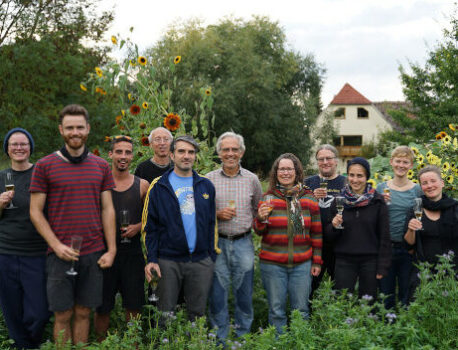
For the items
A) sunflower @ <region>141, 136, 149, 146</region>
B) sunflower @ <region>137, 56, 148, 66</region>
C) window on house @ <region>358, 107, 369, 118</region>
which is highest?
window on house @ <region>358, 107, 369, 118</region>

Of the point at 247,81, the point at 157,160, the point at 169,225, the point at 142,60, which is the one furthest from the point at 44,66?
the point at 247,81

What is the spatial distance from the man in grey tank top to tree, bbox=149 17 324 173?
2057 centimetres

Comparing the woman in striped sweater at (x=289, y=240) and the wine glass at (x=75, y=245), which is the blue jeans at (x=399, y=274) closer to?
the woman in striped sweater at (x=289, y=240)

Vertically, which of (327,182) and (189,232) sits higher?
(327,182)

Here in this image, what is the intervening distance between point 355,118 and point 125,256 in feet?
149

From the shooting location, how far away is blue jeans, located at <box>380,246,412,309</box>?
191 inches

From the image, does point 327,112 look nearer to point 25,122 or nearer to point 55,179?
point 25,122

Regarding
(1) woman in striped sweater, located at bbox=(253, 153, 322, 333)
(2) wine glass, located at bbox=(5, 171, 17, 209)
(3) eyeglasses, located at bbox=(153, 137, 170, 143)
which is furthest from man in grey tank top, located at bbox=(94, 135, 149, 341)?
(1) woman in striped sweater, located at bbox=(253, 153, 322, 333)

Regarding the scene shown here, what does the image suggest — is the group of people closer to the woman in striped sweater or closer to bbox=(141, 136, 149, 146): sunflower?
the woman in striped sweater

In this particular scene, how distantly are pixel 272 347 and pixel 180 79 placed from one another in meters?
24.8

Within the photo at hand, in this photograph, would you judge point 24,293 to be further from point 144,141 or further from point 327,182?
point 327,182

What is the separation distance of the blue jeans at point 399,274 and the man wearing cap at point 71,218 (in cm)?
278

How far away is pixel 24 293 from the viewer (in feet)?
13.4

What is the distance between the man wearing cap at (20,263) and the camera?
4.04m
